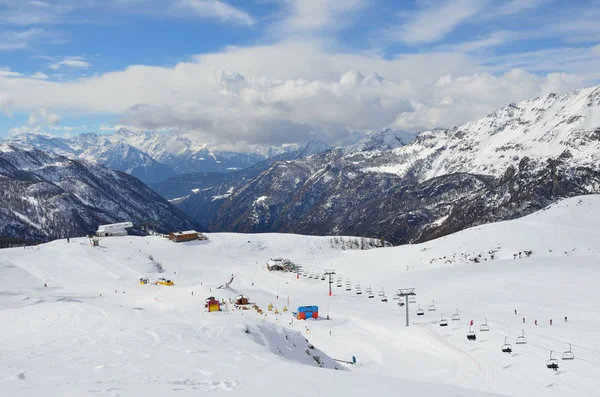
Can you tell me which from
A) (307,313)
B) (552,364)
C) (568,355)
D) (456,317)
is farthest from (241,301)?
(568,355)

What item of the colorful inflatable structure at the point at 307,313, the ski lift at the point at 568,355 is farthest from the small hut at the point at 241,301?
the ski lift at the point at 568,355

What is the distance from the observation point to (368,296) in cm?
8969

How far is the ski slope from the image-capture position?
2692cm

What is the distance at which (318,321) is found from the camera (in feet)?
227

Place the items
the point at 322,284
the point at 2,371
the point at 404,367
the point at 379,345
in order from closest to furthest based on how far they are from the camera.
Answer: the point at 2,371
the point at 404,367
the point at 379,345
the point at 322,284

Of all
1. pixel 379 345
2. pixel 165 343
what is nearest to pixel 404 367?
pixel 379 345

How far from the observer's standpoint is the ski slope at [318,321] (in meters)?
26.9

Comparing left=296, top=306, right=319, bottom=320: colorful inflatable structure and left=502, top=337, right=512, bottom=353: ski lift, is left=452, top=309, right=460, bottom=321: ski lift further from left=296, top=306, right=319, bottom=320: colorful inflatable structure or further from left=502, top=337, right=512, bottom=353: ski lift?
left=296, top=306, right=319, bottom=320: colorful inflatable structure

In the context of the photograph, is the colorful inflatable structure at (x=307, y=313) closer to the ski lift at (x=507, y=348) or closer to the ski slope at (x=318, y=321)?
the ski slope at (x=318, y=321)

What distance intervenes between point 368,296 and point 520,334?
38503 millimetres

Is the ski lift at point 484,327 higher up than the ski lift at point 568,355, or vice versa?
the ski lift at point 568,355

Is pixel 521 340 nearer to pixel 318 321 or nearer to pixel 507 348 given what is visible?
pixel 507 348

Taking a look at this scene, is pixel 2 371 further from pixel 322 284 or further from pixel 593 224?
pixel 593 224

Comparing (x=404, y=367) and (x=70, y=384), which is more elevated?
(x=70, y=384)
